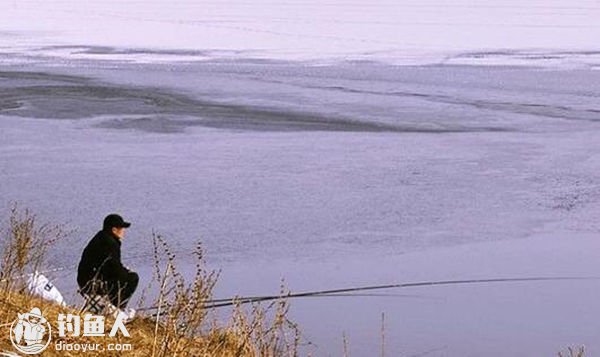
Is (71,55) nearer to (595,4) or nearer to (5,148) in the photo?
(5,148)

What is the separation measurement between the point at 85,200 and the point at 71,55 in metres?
12.9

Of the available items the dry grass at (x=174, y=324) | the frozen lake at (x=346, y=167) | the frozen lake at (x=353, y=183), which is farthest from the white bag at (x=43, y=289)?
the frozen lake at (x=346, y=167)

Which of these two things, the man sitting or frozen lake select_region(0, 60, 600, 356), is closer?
the man sitting

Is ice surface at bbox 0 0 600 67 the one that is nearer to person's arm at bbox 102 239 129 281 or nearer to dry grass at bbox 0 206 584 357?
person's arm at bbox 102 239 129 281

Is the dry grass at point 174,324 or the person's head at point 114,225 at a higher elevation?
the person's head at point 114,225

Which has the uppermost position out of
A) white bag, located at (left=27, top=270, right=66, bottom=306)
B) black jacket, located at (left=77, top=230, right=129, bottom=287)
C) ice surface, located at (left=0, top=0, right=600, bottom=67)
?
ice surface, located at (left=0, top=0, right=600, bottom=67)

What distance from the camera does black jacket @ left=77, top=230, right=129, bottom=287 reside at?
20.1 feet

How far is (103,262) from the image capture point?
6.10m

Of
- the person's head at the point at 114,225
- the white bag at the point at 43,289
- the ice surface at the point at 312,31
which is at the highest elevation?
the ice surface at the point at 312,31

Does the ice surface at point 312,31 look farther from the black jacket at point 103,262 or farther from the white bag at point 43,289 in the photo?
the white bag at point 43,289

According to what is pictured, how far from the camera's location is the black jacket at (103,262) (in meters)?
6.11

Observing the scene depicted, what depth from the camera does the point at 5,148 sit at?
12914 millimetres

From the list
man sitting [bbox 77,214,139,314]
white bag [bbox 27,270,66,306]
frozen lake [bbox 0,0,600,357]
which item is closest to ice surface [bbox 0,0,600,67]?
frozen lake [bbox 0,0,600,357]

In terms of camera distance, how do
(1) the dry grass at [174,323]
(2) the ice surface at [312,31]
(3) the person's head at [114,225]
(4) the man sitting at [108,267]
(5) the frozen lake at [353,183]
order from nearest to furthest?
(1) the dry grass at [174,323] < (4) the man sitting at [108,267] < (3) the person's head at [114,225] < (5) the frozen lake at [353,183] < (2) the ice surface at [312,31]
